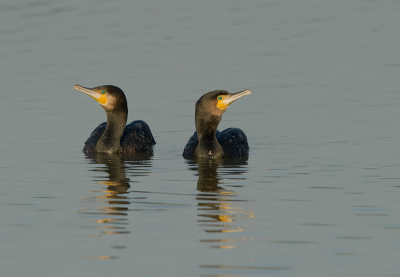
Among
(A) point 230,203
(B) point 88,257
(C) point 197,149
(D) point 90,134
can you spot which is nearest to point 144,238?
(B) point 88,257

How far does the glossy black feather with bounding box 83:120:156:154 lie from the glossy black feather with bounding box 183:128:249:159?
3.98 feet

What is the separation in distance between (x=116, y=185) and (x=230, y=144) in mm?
3708

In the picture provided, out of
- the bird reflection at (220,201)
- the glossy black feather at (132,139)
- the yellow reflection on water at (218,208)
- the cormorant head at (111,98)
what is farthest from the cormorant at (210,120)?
the cormorant head at (111,98)

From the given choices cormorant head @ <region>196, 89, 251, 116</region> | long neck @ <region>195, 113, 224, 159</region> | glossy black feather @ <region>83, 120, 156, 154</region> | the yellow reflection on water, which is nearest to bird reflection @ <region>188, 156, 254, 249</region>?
the yellow reflection on water

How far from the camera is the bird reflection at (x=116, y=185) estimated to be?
407 inches

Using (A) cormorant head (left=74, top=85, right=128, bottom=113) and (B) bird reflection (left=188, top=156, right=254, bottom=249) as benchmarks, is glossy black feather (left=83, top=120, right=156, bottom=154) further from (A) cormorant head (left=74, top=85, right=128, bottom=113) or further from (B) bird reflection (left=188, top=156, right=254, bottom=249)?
(B) bird reflection (left=188, top=156, right=254, bottom=249)

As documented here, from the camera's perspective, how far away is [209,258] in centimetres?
873

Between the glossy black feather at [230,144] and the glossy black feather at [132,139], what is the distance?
1.21 metres

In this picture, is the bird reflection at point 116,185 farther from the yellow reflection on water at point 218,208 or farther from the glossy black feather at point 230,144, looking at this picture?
the yellow reflection on water at point 218,208

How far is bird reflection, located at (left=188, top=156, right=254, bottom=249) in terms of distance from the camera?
381 inches

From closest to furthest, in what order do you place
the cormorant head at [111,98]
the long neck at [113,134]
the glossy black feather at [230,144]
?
1. the glossy black feather at [230,144]
2. the cormorant head at [111,98]
3. the long neck at [113,134]

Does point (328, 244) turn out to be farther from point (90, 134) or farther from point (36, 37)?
point (36, 37)

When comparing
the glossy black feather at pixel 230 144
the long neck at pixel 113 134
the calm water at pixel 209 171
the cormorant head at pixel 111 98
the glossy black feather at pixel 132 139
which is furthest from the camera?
the glossy black feather at pixel 132 139

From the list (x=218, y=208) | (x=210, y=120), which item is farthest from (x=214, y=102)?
(x=218, y=208)
